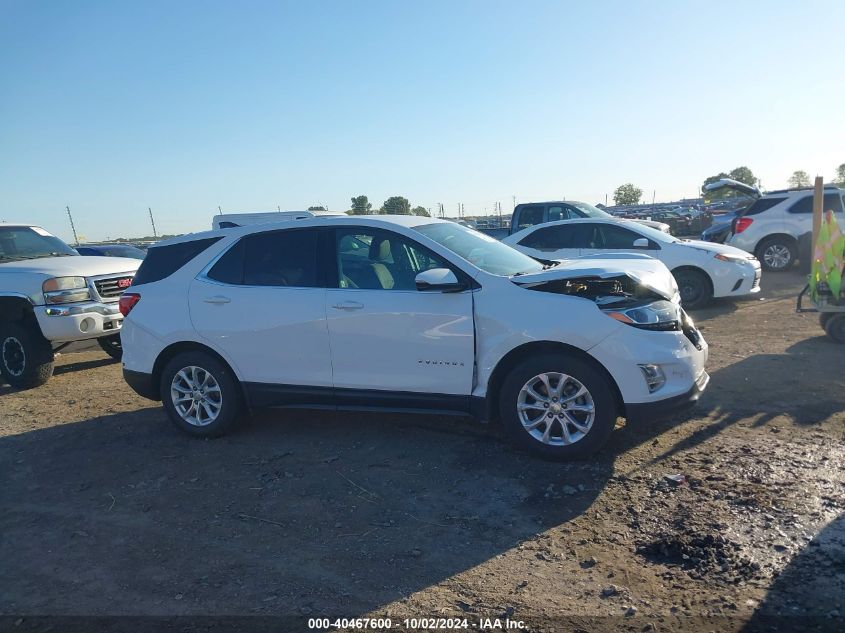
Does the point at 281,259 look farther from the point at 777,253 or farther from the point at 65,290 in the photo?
the point at 777,253

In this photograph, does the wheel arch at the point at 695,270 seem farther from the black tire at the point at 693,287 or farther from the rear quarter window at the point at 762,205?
the rear quarter window at the point at 762,205

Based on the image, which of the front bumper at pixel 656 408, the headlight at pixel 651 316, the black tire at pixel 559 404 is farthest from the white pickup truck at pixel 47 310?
the front bumper at pixel 656 408

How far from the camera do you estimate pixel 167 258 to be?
5660 millimetres

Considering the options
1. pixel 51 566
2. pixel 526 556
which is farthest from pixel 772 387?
pixel 51 566

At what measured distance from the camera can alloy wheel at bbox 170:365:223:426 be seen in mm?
5400

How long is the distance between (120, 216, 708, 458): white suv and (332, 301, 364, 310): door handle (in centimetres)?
1

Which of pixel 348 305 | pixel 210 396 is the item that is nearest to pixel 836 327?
pixel 348 305

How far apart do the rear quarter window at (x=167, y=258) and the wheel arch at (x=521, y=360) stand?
9.08 ft

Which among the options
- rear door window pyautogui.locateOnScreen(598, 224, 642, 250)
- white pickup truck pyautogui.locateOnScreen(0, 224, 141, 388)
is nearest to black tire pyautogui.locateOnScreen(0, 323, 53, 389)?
white pickup truck pyautogui.locateOnScreen(0, 224, 141, 388)

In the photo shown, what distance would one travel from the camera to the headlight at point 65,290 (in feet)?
24.4

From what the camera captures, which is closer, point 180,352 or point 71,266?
point 180,352

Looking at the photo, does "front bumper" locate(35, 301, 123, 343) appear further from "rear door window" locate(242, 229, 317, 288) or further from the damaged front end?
the damaged front end

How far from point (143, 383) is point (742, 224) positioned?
43.4ft

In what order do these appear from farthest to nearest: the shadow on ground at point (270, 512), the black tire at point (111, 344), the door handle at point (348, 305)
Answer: the black tire at point (111, 344)
the door handle at point (348, 305)
the shadow on ground at point (270, 512)
